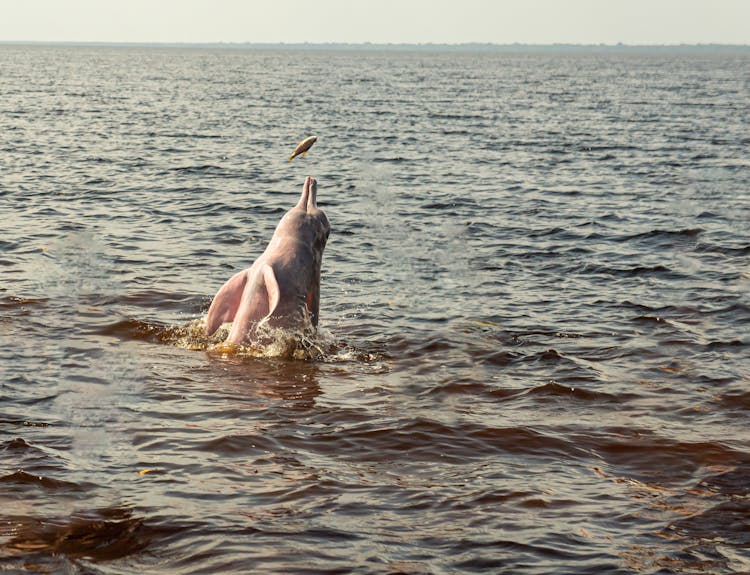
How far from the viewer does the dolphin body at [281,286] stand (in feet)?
40.1

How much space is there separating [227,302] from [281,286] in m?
1.01

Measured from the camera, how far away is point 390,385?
11.8m

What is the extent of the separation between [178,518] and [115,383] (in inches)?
155

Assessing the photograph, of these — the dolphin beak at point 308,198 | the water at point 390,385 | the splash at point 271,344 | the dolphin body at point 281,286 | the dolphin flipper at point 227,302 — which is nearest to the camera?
the water at point 390,385

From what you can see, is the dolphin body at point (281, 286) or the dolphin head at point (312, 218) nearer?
the dolphin body at point (281, 286)

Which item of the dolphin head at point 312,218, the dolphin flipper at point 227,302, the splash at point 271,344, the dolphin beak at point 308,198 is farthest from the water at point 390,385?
the dolphin beak at point 308,198

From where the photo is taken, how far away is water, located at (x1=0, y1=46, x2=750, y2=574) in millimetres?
7652

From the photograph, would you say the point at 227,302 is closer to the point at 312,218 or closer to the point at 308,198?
the point at 312,218

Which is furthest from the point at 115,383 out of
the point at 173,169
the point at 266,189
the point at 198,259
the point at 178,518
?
the point at 173,169

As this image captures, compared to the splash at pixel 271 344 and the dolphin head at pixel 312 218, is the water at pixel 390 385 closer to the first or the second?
the splash at pixel 271 344

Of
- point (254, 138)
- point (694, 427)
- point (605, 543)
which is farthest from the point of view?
point (254, 138)

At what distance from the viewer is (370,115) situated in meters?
56.8

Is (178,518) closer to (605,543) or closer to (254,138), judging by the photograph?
(605,543)

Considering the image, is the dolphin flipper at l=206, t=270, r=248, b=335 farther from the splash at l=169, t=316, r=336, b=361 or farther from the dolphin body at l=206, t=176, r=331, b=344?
the splash at l=169, t=316, r=336, b=361
